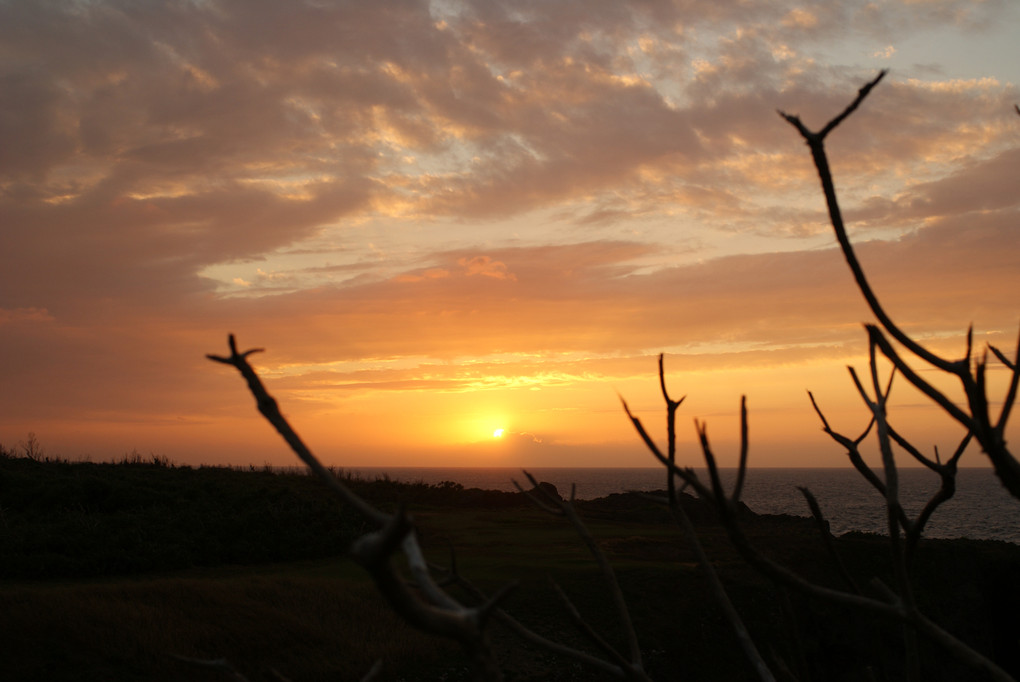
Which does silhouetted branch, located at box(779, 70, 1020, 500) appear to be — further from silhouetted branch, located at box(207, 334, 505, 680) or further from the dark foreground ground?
the dark foreground ground

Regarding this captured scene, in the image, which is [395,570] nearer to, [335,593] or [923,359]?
[923,359]

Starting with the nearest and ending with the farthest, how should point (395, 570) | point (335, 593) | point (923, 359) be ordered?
point (395, 570) < point (923, 359) < point (335, 593)

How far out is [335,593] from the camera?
12516 millimetres

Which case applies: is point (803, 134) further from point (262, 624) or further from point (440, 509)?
point (440, 509)

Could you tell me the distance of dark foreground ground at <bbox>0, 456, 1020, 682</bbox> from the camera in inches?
398

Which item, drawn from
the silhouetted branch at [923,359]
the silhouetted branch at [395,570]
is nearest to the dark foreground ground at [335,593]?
the silhouetted branch at [923,359]

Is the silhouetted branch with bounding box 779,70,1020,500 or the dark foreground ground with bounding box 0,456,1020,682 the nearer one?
the silhouetted branch with bounding box 779,70,1020,500

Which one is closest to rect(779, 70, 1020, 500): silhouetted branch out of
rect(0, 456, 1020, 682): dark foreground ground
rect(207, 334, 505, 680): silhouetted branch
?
rect(207, 334, 505, 680): silhouetted branch

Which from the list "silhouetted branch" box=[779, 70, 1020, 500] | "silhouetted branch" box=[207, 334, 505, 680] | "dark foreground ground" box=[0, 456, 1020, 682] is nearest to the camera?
"silhouetted branch" box=[207, 334, 505, 680]

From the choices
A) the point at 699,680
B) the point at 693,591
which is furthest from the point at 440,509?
the point at 699,680

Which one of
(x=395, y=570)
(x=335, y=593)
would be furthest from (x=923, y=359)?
(x=335, y=593)

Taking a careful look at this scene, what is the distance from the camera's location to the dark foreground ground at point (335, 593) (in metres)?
10.1

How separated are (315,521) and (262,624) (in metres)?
7.61

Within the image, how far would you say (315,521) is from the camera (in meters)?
18.5
